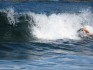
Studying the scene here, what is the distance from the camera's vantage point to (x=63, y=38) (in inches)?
805

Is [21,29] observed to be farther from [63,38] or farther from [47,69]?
[47,69]

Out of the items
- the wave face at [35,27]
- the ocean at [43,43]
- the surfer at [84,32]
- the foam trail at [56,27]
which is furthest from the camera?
the surfer at [84,32]

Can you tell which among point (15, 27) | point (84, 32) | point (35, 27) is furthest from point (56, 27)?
point (15, 27)

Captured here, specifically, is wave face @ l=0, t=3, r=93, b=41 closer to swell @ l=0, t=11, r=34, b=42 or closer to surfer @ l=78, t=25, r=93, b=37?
swell @ l=0, t=11, r=34, b=42

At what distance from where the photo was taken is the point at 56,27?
22062mm

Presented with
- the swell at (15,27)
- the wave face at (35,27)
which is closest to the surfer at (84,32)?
the wave face at (35,27)

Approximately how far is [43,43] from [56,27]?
375 centimetres

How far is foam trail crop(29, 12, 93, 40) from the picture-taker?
20688 mm

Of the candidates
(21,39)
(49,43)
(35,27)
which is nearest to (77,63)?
(49,43)

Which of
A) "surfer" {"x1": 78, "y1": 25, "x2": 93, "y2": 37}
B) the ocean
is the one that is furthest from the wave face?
"surfer" {"x1": 78, "y1": 25, "x2": 93, "y2": 37}

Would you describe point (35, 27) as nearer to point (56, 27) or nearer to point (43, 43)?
point (56, 27)

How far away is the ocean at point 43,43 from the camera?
13.7 meters

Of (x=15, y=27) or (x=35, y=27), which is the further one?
(x=15, y=27)

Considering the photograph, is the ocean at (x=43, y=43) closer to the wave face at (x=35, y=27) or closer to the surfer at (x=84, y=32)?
the wave face at (x=35, y=27)
